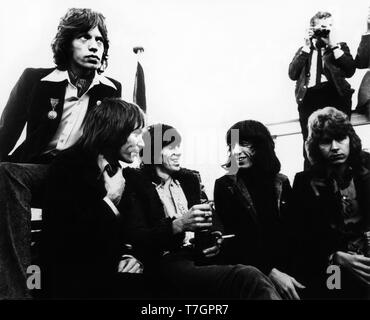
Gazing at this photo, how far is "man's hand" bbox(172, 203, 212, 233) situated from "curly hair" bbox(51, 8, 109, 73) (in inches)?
43.6

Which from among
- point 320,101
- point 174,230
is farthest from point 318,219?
point 174,230

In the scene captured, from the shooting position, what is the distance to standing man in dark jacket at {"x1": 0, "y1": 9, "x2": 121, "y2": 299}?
257 centimetres

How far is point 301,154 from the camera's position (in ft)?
9.03

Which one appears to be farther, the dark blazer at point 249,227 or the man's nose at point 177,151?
the man's nose at point 177,151

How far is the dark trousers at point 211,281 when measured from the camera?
2.46 meters

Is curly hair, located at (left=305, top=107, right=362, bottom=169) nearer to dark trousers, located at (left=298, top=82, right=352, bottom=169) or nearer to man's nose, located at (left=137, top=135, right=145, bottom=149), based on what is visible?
dark trousers, located at (left=298, top=82, right=352, bottom=169)

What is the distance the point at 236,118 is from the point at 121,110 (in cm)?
66

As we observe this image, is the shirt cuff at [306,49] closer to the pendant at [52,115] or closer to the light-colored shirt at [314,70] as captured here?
the light-colored shirt at [314,70]

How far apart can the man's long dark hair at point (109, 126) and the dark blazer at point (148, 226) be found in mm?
229

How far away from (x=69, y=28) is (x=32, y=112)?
0.54 meters

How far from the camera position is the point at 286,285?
260 cm

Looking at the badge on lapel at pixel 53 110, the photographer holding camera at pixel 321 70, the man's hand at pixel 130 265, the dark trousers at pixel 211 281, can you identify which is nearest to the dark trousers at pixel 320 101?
the photographer holding camera at pixel 321 70

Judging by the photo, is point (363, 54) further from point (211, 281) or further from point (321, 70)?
point (211, 281)
